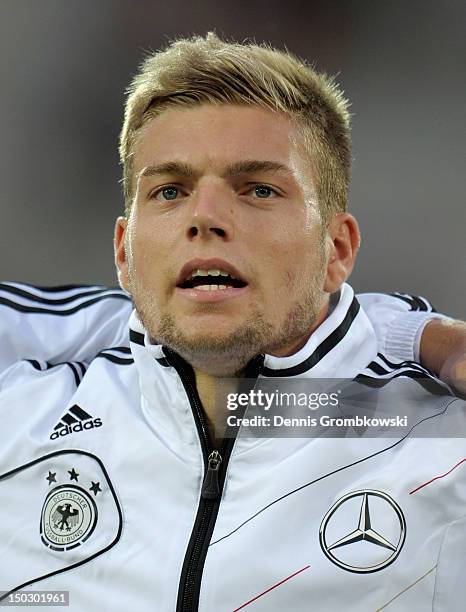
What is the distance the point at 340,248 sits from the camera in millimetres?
1135

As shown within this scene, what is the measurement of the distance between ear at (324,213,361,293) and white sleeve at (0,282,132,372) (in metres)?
0.38

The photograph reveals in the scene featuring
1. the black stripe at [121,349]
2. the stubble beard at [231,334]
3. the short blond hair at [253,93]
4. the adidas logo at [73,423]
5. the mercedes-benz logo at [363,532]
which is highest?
the short blond hair at [253,93]

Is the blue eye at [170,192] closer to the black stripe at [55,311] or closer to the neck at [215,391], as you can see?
the neck at [215,391]

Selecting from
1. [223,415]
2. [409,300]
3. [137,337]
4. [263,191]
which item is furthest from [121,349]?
[409,300]

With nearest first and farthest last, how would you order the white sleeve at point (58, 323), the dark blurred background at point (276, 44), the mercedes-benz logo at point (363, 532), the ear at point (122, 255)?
1. the mercedes-benz logo at point (363, 532)
2. the ear at point (122, 255)
3. the white sleeve at point (58, 323)
4. the dark blurred background at point (276, 44)

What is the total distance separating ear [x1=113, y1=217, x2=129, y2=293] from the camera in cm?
113

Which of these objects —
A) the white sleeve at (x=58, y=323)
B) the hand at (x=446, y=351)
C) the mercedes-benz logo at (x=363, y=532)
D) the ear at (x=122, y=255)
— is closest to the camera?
the mercedes-benz logo at (x=363, y=532)

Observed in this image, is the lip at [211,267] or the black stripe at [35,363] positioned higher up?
the black stripe at [35,363]

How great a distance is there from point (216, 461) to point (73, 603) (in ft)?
0.83

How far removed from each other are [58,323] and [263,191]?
465mm

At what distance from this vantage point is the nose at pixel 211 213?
3.13ft

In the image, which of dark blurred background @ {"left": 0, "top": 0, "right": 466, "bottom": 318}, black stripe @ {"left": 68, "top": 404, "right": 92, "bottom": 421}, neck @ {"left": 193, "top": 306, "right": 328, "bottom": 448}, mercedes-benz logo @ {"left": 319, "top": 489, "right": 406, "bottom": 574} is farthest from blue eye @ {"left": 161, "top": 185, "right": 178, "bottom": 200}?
dark blurred background @ {"left": 0, "top": 0, "right": 466, "bottom": 318}

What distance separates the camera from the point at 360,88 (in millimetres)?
2510

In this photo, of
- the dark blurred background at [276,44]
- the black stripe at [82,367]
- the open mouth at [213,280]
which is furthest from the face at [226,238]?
the dark blurred background at [276,44]
